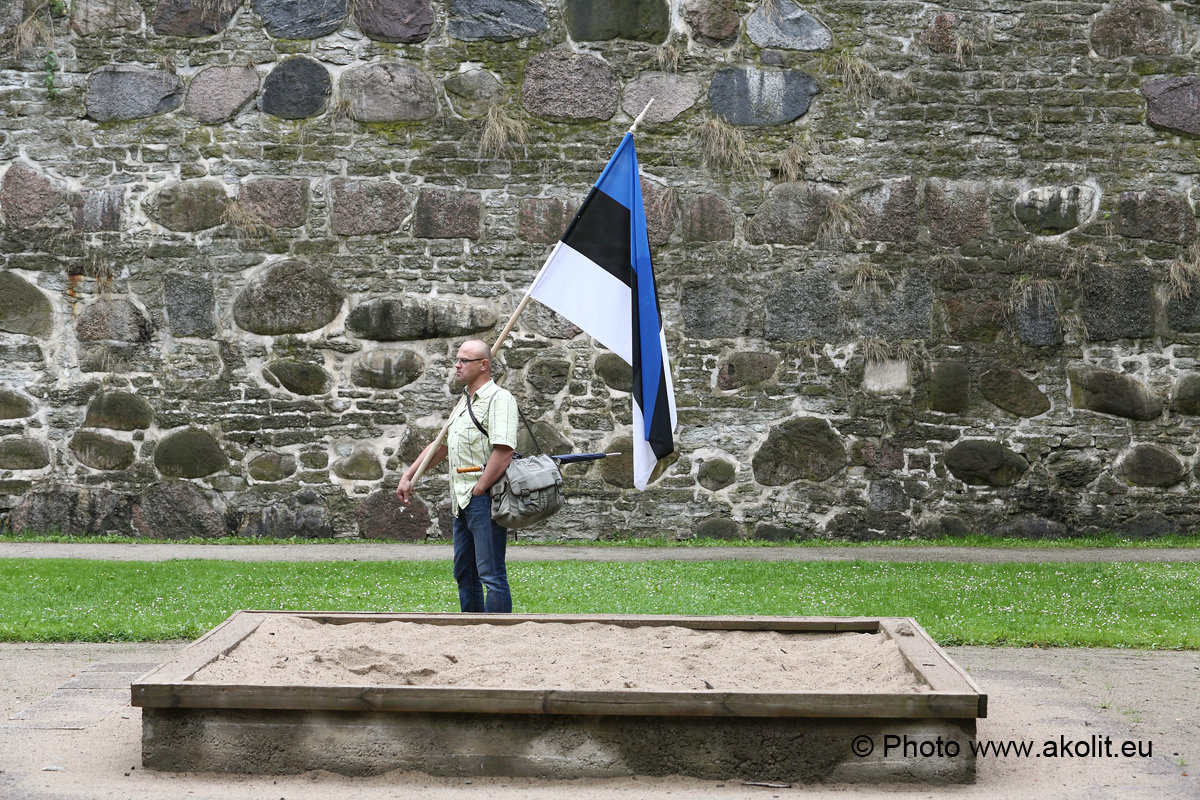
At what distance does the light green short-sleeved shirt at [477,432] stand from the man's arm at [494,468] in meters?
0.04

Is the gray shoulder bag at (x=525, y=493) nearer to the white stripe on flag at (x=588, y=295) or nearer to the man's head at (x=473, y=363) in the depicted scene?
the man's head at (x=473, y=363)

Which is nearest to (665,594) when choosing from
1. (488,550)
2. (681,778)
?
(488,550)

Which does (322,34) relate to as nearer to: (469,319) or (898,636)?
(469,319)

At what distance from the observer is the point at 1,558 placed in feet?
26.7

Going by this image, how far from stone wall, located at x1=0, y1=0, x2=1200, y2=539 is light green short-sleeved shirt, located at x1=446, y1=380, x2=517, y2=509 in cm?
397

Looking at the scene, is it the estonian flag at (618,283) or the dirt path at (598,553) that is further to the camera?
the dirt path at (598,553)

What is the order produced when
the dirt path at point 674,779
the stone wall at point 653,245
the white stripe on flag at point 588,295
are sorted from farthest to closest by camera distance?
the stone wall at point 653,245 → the white stripe on flag at point 588,295 → the dirt path at point 674,779

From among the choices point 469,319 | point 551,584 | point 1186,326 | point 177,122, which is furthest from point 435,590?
point 1186,326

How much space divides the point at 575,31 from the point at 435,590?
494 centimetres

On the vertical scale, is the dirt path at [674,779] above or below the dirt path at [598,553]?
above

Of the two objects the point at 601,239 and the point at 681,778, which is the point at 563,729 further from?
the point at 601,239

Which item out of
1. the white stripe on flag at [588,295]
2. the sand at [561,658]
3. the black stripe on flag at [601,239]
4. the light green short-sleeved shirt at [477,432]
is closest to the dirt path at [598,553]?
the light green short-sleeved shirt at [477,432]

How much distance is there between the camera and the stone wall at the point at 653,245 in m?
9.39

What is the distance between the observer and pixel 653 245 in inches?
380
